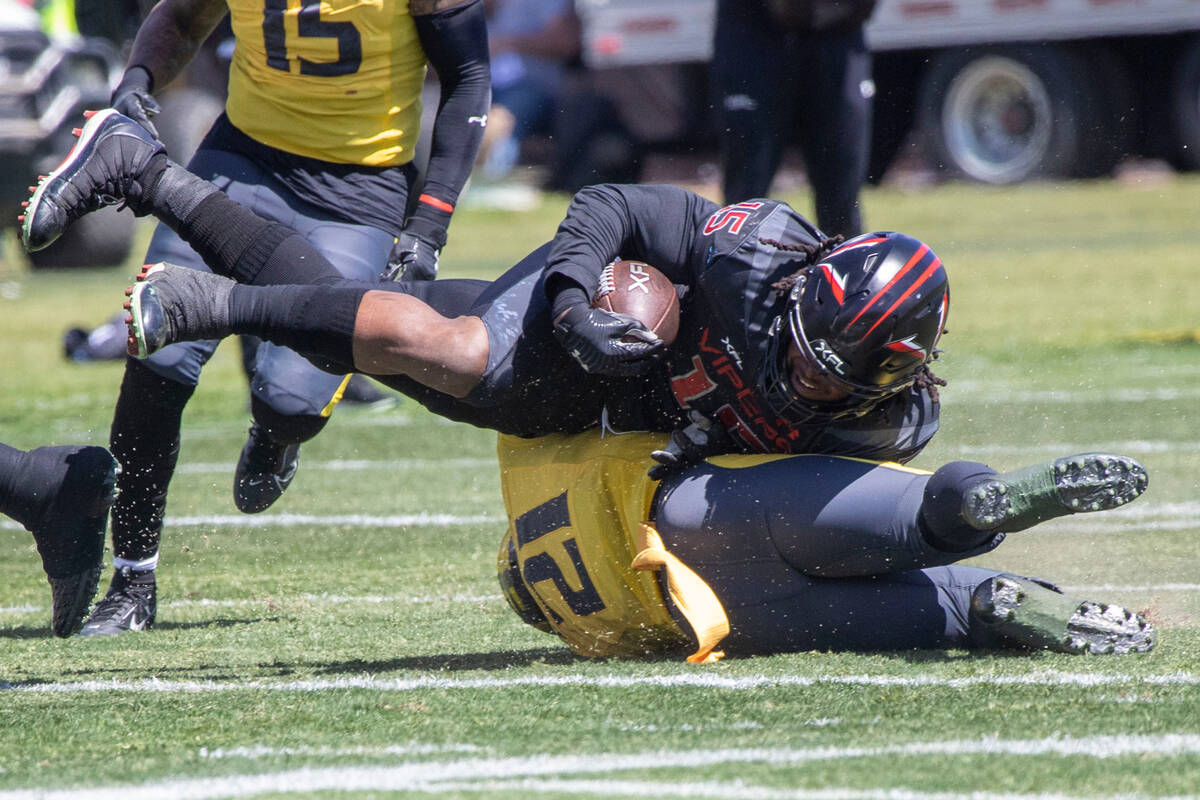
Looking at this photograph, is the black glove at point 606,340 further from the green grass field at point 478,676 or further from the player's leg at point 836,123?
the player's leg at point 836,123

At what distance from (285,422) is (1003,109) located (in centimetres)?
1502

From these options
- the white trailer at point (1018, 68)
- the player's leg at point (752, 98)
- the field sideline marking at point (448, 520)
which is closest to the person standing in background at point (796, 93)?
the player's leg at point (752, 98)

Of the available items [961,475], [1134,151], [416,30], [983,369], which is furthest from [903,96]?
[961,475]

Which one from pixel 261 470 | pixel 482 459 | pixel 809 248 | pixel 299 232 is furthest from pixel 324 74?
pixel 482 459

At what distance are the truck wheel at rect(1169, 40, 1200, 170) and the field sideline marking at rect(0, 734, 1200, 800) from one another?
16.1 meters

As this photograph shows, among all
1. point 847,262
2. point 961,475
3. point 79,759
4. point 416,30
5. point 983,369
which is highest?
point 416,30

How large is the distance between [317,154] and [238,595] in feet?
4.41

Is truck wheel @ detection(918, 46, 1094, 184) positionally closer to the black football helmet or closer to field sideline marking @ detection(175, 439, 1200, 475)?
field sideline marking @ detection(175, 439, 1200, 475)

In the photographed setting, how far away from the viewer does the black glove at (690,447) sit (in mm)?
4289

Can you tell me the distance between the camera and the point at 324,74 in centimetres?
523

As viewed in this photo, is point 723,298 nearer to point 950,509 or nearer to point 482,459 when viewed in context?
point 950,509

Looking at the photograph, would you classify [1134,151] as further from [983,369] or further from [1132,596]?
[1132,596]

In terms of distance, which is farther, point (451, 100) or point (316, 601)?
point (451, 100)

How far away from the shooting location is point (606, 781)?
3.01m
